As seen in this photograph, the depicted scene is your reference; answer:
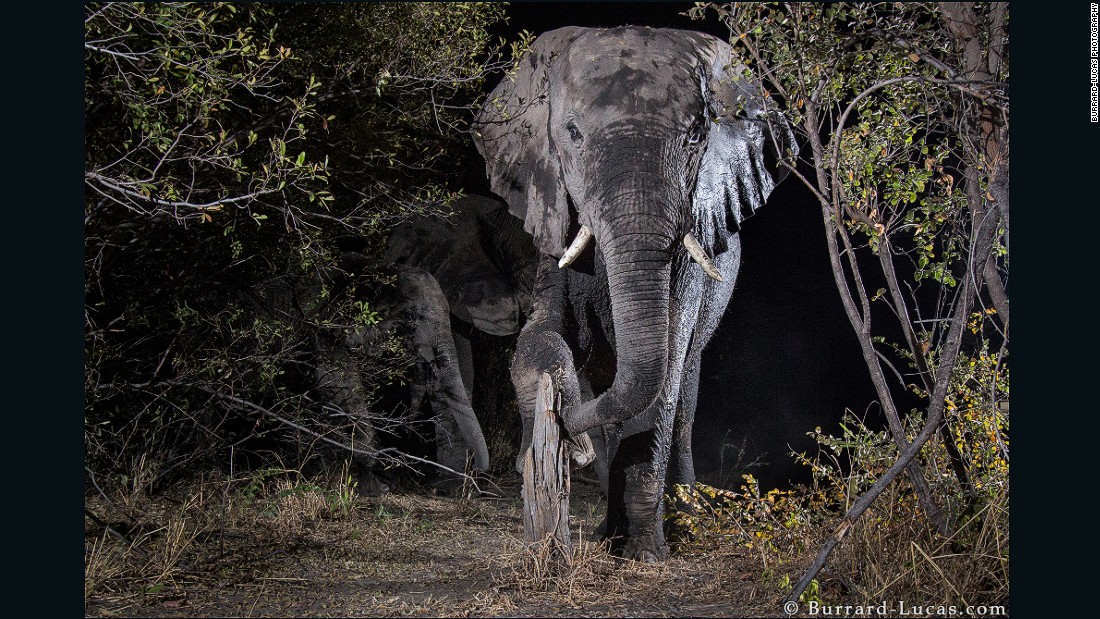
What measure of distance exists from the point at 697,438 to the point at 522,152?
4382 millimetres

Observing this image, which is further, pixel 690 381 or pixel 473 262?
pixel 473 262

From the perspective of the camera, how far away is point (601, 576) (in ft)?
16.5

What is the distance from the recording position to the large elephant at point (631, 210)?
17.1 feet

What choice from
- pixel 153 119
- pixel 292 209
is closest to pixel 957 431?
pixel 292 209

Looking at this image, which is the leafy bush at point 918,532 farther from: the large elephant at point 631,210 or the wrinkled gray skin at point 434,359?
the wrinkled gray skin at point 434,359

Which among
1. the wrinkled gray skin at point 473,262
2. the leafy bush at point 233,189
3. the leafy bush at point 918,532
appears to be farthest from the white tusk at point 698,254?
the wrinkled gray skin at point 473,262

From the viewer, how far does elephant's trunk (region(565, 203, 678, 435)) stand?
5036 mm

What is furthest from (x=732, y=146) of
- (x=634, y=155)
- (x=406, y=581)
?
(x=406, y=581)

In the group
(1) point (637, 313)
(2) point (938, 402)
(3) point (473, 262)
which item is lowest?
(2) point (938, 402)

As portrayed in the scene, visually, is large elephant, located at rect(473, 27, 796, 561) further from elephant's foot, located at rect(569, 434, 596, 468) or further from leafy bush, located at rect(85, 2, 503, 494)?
leafy bush, located at rect(85, 2, 503, 494)

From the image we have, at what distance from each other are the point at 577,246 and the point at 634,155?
666 millimetres

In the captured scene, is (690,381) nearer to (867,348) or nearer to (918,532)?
(867,348)

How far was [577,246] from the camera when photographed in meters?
5.69

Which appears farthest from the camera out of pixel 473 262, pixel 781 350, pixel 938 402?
pixel 781 350
